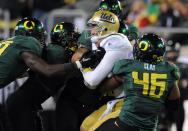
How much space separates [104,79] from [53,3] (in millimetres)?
6315

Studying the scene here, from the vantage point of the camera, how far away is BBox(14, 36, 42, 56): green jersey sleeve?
15.8 feet

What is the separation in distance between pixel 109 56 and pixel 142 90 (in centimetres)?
43

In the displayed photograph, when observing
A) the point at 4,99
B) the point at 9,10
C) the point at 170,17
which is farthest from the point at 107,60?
the point at 9,10

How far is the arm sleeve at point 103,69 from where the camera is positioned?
4523mm

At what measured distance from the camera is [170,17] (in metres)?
9.66

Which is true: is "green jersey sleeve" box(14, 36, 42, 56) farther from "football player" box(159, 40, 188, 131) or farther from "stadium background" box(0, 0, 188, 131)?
"stadium background" box(0, 0, 188, 131)

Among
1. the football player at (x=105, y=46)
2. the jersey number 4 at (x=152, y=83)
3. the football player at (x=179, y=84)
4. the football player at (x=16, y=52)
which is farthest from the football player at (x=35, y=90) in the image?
the football player at (x=179, y=84)

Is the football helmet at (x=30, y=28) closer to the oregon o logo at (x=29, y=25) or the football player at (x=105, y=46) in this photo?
the oregon o logo at (x=29, y=25)

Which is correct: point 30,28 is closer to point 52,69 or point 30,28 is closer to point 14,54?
point 14,54

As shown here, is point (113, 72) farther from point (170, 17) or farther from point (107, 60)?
point (170, 17)

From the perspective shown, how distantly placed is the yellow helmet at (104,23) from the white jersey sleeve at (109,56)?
12 cm

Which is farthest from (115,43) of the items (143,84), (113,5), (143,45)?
(113,5)

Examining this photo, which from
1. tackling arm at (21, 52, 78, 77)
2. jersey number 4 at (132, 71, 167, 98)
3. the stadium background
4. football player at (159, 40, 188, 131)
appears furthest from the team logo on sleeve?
the stadium background

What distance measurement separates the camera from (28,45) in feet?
15.8
